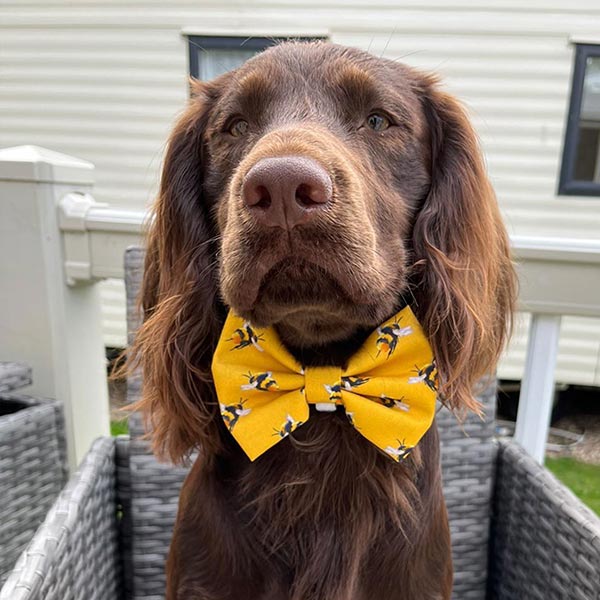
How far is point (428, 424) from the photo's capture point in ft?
3.26

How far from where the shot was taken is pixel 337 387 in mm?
1003

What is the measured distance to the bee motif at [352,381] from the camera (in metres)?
1.00

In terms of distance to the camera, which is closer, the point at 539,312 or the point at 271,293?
the point at 271,293

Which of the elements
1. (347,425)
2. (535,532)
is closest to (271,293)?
(347,425)

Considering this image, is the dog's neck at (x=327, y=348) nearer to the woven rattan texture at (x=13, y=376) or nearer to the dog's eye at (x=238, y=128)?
the dog's eye at (x=238, y=128)

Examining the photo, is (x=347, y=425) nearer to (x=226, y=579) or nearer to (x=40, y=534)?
(x=226, y=579)

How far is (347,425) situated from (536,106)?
11.2ft

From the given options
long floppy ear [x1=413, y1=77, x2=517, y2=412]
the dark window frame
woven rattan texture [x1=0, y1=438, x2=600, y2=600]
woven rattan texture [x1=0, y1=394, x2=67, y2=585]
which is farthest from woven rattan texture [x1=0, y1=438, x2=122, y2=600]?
the dark window frame

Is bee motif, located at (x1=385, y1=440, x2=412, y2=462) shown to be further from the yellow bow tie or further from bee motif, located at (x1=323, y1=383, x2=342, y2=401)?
bee motif, located at (x1=323, y1=383, x2=342, y2=401)

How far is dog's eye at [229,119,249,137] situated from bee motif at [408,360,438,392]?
53cm

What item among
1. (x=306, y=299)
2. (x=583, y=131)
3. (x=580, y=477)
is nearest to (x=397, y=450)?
(x=306, y=299)

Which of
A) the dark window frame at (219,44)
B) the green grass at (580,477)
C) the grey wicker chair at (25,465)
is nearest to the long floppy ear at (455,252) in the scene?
the grey wicker chair at (25,465)

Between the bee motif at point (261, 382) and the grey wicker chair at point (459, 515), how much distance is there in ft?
1.56

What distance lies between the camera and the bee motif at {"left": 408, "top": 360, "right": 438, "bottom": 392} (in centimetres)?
101
